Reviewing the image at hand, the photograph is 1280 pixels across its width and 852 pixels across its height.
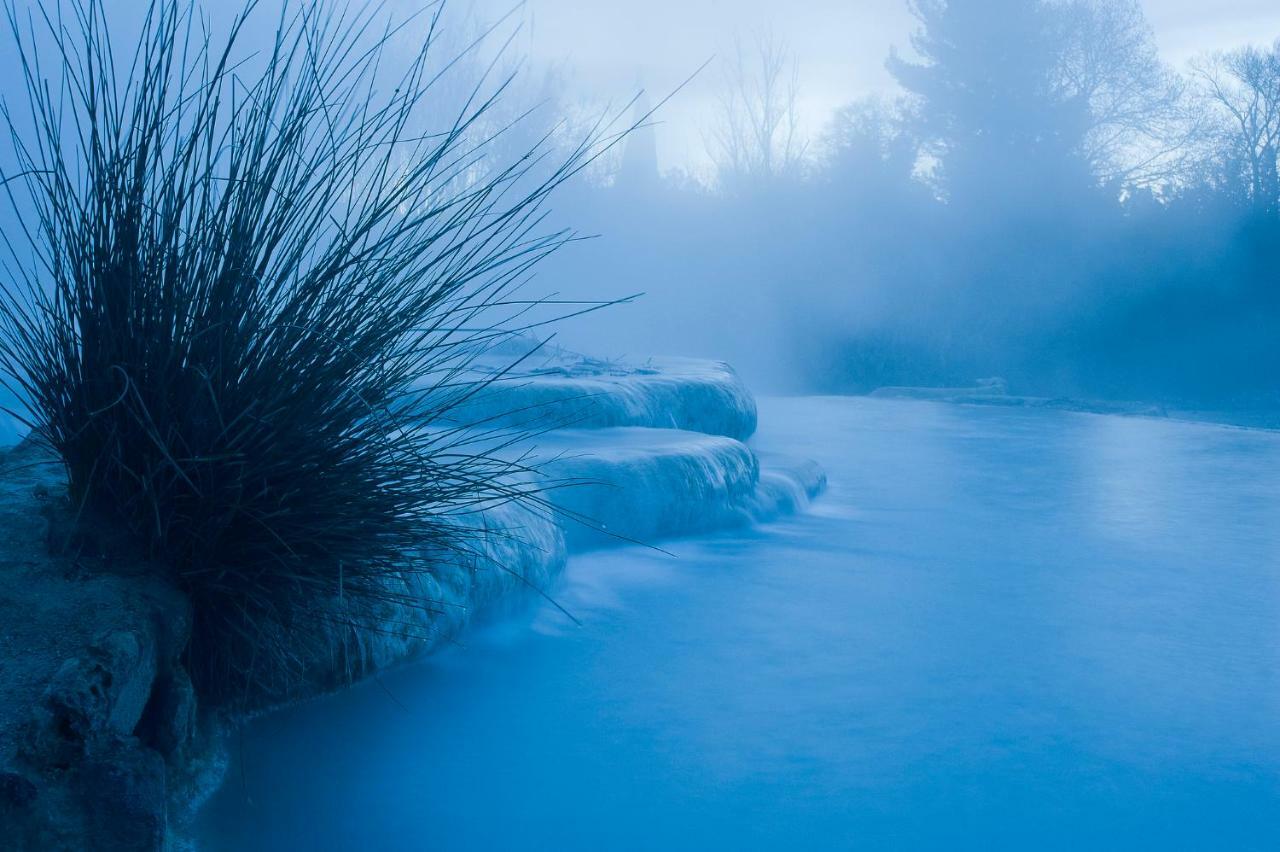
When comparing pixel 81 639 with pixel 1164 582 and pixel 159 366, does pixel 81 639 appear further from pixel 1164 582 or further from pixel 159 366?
pixel 1164 582

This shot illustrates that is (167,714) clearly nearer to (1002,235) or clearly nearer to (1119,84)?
(1002,235)

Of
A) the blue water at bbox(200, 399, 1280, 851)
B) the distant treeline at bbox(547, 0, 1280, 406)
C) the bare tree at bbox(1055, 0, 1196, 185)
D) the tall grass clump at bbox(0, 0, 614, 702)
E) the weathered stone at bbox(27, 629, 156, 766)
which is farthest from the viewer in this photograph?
the bare tree at bbox(1055, 0, 1196, 185)

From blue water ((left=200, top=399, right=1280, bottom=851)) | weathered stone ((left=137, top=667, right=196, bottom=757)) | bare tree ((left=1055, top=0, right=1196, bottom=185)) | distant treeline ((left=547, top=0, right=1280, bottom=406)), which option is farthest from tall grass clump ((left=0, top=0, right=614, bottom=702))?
bare tree ((left=1055, top=0, right=1196, bottom=185))

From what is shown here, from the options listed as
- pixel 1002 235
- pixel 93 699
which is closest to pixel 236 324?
pixel 93 699

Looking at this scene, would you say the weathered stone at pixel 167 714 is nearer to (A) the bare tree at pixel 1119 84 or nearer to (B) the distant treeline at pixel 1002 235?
(B) the distant treeline at pixel 1002 235

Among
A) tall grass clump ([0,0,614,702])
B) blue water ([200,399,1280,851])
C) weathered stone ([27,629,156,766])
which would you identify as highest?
tall grass clump ([0,0,614,702])

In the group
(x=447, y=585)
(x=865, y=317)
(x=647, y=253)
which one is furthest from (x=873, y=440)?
(x=647, y=253)

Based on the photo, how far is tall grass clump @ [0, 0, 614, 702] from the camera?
1416 millimetres

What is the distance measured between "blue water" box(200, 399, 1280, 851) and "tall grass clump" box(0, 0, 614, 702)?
0.34 meters

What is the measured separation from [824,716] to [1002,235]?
13.3 metres

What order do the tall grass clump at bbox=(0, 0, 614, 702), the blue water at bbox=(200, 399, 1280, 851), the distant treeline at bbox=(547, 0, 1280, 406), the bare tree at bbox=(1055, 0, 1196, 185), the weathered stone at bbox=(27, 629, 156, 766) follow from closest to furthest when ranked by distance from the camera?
the weathered stone at bbox=(27, 629, 156, 766) → the tall grass clump at bbox=(0, 0, 614, 702) → the blue water at bbox=(200, 399, 1280, 851) → the distant treeline at bbox=(547, 0, 1280, 406) → the bare tree at bbox=(1055, 0, 1196, 185)

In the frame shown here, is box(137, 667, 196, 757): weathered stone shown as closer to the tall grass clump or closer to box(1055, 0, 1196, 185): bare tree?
the tall grass clump

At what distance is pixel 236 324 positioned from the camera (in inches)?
57.1

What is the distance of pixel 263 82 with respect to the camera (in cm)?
153
